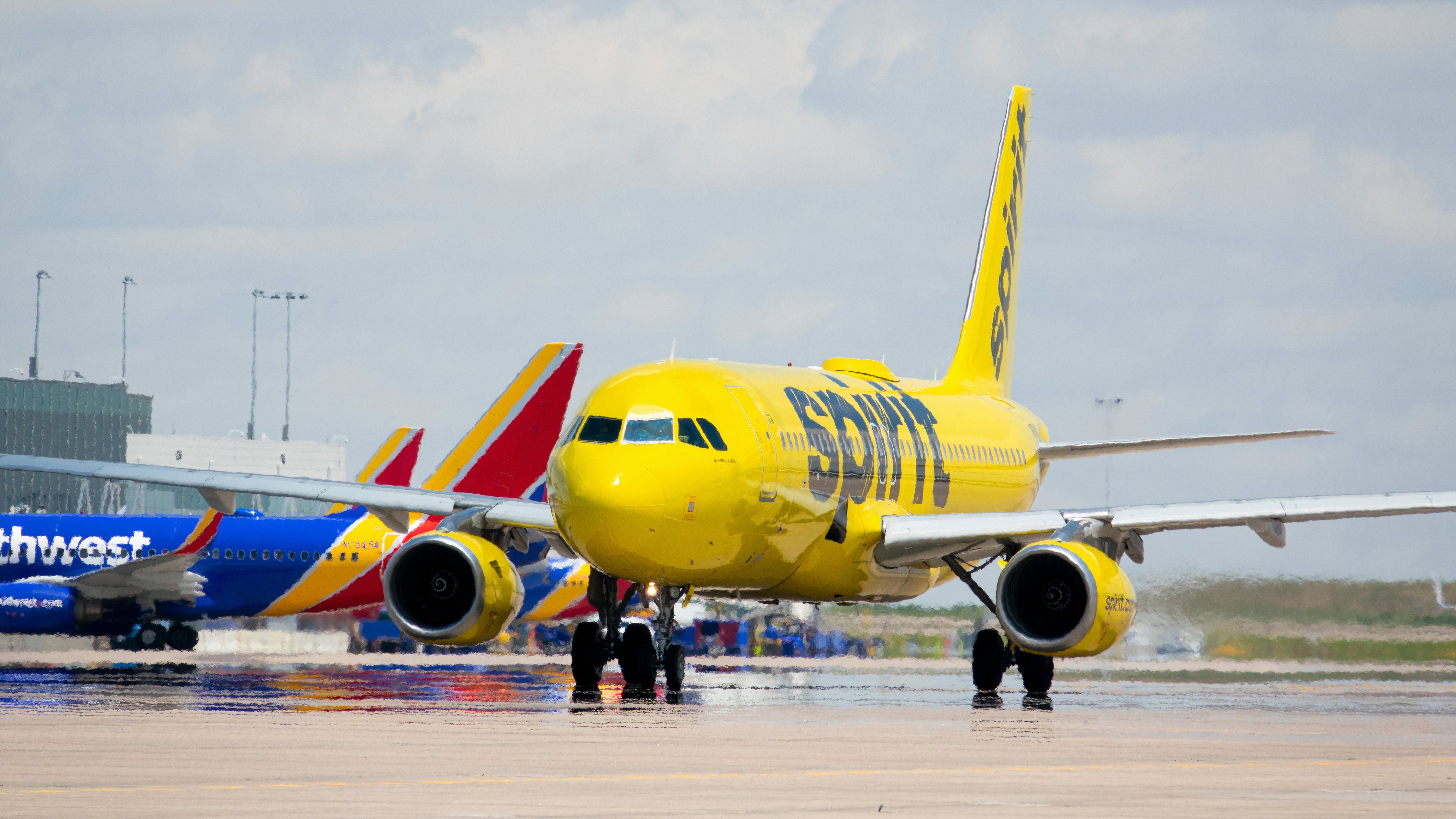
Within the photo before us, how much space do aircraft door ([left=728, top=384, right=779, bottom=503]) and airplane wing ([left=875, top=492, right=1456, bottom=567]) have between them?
2559mm

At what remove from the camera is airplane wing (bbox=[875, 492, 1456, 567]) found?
79.7ft

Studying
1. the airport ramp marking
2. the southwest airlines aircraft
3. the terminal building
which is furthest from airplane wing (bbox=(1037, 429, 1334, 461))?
the terminal building

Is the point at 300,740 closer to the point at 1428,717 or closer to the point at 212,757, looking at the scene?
the point at 212,757

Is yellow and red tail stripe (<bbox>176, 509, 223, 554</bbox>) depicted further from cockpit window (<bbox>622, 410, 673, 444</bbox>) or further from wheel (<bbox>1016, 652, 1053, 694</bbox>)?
cockpit window (<bbox>622, 410, 673, 444</bbox>)

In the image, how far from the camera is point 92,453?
134625 millimetres

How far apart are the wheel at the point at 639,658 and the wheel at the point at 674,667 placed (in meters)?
0.40

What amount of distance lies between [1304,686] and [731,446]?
43.4ft

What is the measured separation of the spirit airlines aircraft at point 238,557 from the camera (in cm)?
4122

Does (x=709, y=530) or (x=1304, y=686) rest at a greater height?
(x=709, y=530)

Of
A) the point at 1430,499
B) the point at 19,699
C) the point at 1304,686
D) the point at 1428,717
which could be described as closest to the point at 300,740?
the point at 19,699

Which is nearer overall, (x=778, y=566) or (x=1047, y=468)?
(x=778, y=566)

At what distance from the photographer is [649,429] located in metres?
22.5

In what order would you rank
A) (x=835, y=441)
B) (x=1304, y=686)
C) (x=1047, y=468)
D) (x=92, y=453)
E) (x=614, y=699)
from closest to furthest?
1. (x=614, y=699)
2. (x=835, y=441)
3. (x=1304, y=686)
4. (x=1047, y=468)
5. (x=92, y=453)

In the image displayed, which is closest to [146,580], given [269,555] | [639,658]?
[269,555]
